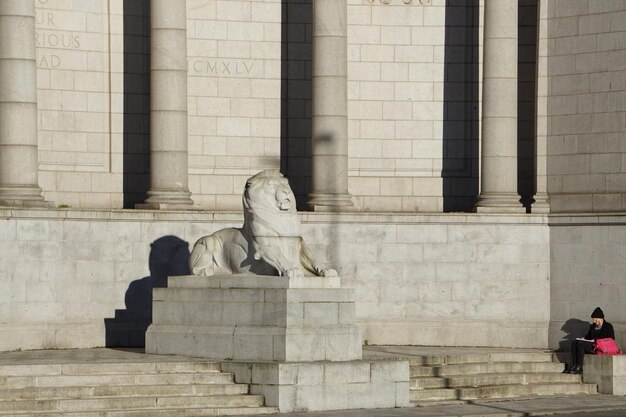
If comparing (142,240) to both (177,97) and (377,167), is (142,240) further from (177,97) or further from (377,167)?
(377,167)

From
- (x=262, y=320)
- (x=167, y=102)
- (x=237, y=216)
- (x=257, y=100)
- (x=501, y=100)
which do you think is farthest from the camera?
(x=257, y=100)

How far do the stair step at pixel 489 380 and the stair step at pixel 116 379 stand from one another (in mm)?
4880

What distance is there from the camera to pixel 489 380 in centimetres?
3900

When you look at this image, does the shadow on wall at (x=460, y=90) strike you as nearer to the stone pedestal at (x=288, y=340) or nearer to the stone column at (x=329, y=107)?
the stone column at (x=329, y=107)

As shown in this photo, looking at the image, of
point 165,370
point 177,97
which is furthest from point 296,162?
point 165,370

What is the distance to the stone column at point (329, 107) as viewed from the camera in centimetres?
4484

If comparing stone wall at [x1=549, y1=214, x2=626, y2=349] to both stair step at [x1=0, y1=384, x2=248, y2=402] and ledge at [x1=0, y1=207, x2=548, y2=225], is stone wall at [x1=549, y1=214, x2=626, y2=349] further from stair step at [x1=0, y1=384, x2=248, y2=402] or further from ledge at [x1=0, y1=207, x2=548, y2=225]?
stair step at [x1=0, y1=384, x2=248, y2=402]

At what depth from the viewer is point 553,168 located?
4619 centimetres

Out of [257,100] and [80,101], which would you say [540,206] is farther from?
[80,101]

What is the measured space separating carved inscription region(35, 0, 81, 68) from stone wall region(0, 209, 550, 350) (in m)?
4.46

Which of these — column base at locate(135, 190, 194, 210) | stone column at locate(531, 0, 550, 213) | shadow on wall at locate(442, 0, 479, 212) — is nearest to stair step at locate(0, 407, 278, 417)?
column base at locate(135, 190, 194, 210)

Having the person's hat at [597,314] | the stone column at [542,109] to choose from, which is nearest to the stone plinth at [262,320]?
the person's hat at [597,314]

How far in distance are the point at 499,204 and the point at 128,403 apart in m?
15.3

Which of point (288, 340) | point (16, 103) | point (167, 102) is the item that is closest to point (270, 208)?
point (288, 340)
